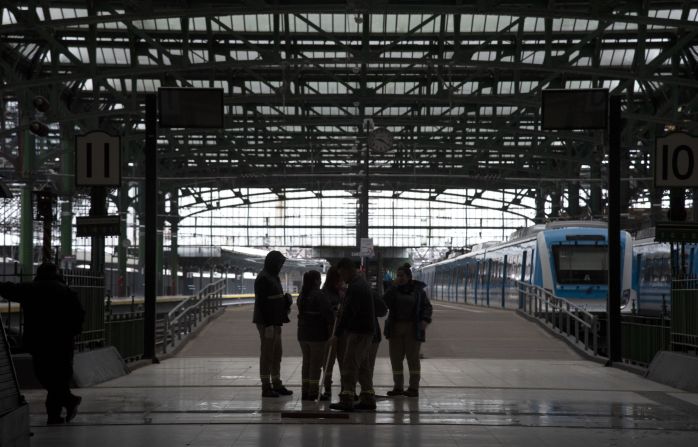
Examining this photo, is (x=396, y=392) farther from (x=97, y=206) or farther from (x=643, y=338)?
(x=643, y=338)

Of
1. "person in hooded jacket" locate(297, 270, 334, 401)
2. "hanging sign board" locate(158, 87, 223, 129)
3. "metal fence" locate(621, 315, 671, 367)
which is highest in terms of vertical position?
"hanging sign board" locate(158, 87, 223, 129)

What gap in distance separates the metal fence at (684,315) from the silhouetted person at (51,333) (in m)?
8.54

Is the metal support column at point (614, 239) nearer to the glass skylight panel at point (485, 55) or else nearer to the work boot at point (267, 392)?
the work boot at point (267, 392)

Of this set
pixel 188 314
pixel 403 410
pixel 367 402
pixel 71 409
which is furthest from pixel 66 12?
pixel 71 409

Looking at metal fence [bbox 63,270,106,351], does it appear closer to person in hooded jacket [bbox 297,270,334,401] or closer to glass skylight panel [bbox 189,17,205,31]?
person in hooded jacket [bbox 297,270,334,401]

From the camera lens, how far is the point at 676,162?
18.7 meters

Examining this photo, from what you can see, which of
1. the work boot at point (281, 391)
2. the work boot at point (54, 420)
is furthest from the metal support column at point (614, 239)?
the work boot at point (54, 420)

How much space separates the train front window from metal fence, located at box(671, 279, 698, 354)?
1738 cm

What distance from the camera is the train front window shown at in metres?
35.3

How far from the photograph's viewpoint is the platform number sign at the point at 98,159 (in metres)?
18.9

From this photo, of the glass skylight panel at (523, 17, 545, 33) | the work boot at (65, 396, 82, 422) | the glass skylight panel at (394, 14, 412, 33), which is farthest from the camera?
the glass skylight panel at (523, 17, 545, 33)

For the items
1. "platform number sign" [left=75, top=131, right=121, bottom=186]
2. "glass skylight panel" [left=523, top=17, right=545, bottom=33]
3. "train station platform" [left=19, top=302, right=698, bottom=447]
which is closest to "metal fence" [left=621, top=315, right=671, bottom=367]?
"train station platform" [left=19, top=302, right=698, bottom=447]

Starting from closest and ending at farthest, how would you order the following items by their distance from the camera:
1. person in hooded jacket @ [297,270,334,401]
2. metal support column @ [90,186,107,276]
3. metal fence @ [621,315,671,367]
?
person in hooded jacket @ [297,270,334,401], metal fence @ [621,315,671,367], metal support column @ [90,186,107,276]

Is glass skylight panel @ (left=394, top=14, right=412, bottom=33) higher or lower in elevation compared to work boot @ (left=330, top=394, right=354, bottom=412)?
higher
